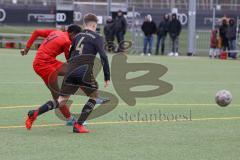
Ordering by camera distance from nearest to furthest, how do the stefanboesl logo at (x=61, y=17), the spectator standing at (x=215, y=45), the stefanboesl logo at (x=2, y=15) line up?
the spectator standing at (x=215, y=45), the stefanboesl logo at (x=61, y=17), the stefanboesl logo at (x=2, y=15)

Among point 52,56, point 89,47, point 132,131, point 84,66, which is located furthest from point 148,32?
point 89,47

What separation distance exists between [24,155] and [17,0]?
34.1 metres

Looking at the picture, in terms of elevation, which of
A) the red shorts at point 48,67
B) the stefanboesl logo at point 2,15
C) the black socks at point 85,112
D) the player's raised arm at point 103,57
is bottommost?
the black socks at point 85,112

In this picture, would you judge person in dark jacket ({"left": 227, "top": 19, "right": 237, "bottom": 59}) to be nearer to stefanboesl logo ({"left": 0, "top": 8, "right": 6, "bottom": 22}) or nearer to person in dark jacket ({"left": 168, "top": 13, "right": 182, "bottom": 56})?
person in dark jacket ({"left": 168, "top": 13, "right": 182, "bottom": 56})

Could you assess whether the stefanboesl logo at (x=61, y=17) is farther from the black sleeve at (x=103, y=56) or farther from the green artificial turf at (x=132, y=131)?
the black sleeve at (x=103, y=56)

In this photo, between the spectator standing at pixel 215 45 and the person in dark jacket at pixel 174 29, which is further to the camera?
the person in dark jacket at pixel 174 29

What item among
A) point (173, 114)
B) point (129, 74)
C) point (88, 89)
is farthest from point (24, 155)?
point (129, 74)

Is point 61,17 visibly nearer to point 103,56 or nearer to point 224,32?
point 224,32

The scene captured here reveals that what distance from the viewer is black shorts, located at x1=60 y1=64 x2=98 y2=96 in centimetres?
1089

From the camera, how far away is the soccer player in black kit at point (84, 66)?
10.8 metres

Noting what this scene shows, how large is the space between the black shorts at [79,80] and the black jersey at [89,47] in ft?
0.40

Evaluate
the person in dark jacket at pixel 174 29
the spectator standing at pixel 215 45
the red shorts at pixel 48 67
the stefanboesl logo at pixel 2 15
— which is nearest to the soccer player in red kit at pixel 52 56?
the red shorts at pixel 48 67

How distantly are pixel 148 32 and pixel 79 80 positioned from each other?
23.3 metres

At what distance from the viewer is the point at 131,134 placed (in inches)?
426
